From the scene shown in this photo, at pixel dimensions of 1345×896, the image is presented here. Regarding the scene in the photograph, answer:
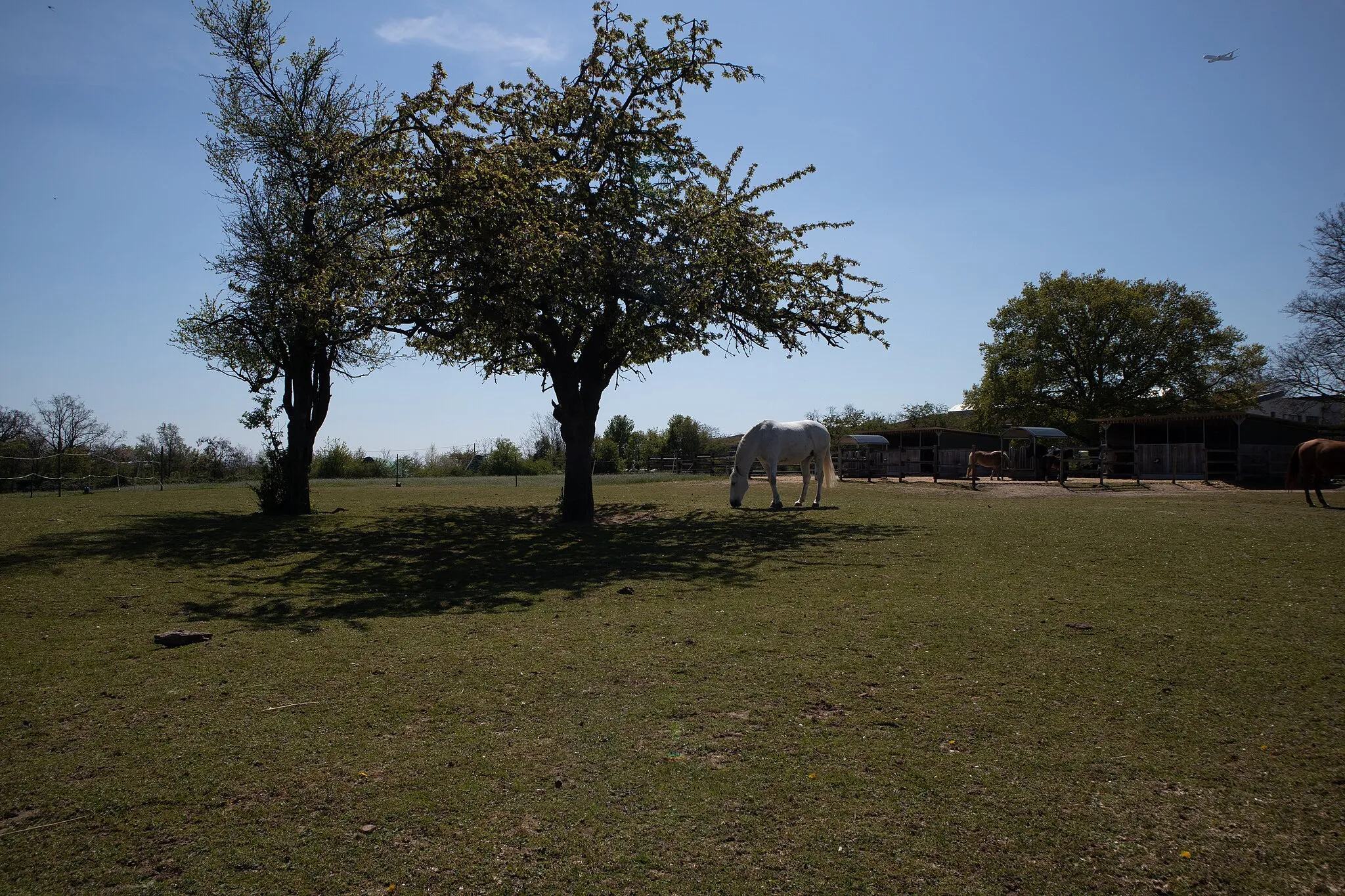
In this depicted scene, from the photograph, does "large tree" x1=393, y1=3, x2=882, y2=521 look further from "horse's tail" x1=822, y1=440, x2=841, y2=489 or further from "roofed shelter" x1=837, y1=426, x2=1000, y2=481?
"roofed shelter" x1=837, y1=426, x2=1000, y2=481

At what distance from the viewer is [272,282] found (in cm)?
1631

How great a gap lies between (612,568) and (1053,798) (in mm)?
7101

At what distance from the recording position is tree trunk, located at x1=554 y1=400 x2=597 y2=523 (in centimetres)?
1639

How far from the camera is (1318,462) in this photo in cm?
1809

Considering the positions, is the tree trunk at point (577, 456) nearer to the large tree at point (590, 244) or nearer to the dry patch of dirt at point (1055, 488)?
the large tree at point (590, 244)

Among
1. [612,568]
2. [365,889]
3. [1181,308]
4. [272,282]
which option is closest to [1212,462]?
[1181,308]

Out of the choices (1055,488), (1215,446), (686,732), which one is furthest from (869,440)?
(686,732)

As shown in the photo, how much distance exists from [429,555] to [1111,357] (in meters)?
47.1

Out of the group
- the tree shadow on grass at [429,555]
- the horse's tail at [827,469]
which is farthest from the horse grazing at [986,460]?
the tree shadow on grass at [429,555]

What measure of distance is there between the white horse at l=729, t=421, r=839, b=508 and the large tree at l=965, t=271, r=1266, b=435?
1361 inches

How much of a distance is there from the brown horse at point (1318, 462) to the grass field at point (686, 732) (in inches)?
476

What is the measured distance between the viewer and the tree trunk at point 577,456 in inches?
645

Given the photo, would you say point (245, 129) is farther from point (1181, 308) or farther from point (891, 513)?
point (1181, 308)

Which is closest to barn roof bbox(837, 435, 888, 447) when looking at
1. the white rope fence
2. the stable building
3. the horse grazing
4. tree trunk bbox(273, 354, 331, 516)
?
the horse grazing
